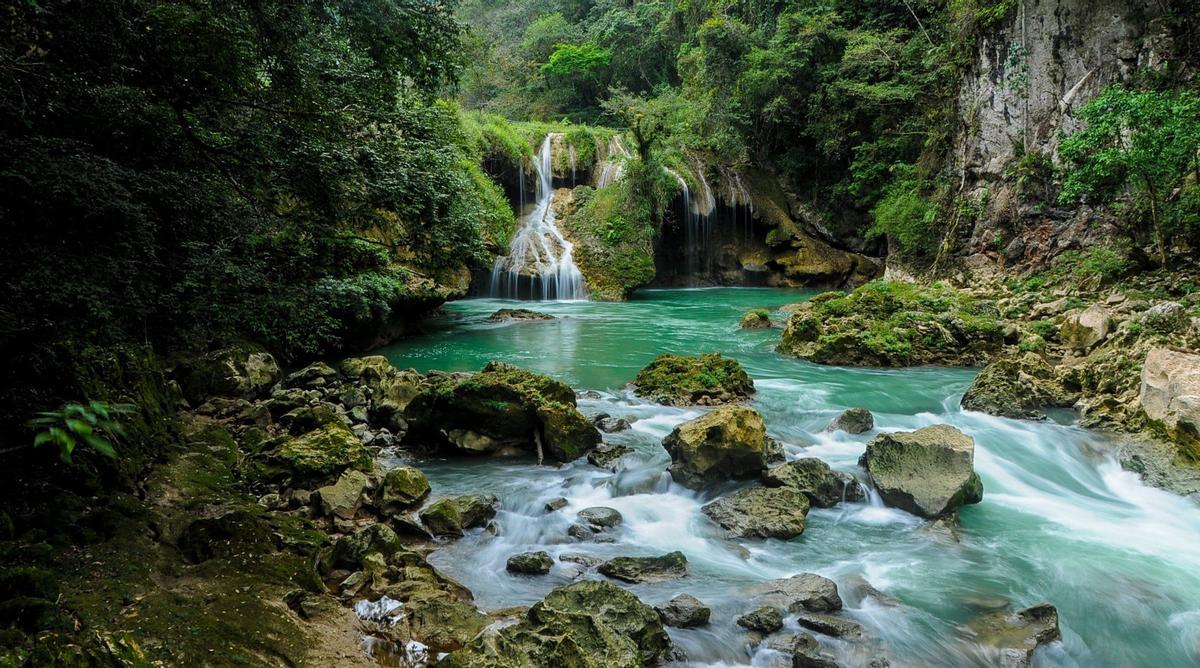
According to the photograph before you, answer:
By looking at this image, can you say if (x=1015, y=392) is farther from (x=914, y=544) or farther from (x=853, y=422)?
(x=914, y=544)

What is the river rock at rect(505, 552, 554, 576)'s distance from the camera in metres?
4.87

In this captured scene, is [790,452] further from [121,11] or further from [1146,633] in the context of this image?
[121,11]

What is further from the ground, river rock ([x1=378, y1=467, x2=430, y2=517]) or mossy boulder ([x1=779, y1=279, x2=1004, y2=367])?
mossy boulder ([x1=779, y1=279, x2=1004, y2=367])

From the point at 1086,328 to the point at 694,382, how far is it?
245 inches

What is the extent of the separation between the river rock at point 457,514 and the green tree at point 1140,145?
10447mm

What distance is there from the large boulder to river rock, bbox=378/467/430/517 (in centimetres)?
217

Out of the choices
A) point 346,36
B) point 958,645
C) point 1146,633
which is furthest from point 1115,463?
point 346,36

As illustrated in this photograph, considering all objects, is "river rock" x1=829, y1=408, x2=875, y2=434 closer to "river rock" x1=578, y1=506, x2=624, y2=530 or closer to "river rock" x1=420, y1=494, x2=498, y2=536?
"river rock" x1=578, y1=506, x2=624, y2=530

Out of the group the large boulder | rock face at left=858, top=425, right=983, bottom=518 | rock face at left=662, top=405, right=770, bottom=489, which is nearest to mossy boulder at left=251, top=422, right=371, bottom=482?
the large boulder

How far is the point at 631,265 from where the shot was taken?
74.2ft

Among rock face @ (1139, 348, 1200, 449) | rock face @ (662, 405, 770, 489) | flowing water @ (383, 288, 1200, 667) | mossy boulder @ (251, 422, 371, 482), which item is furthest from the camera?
rock face @ (1139, 348, 1200, 449)

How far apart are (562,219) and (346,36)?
56.7 feet

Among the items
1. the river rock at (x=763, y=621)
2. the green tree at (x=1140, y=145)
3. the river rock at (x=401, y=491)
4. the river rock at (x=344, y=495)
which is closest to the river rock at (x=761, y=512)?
the river rock at (x=763, y=621)

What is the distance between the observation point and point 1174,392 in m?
6.71
